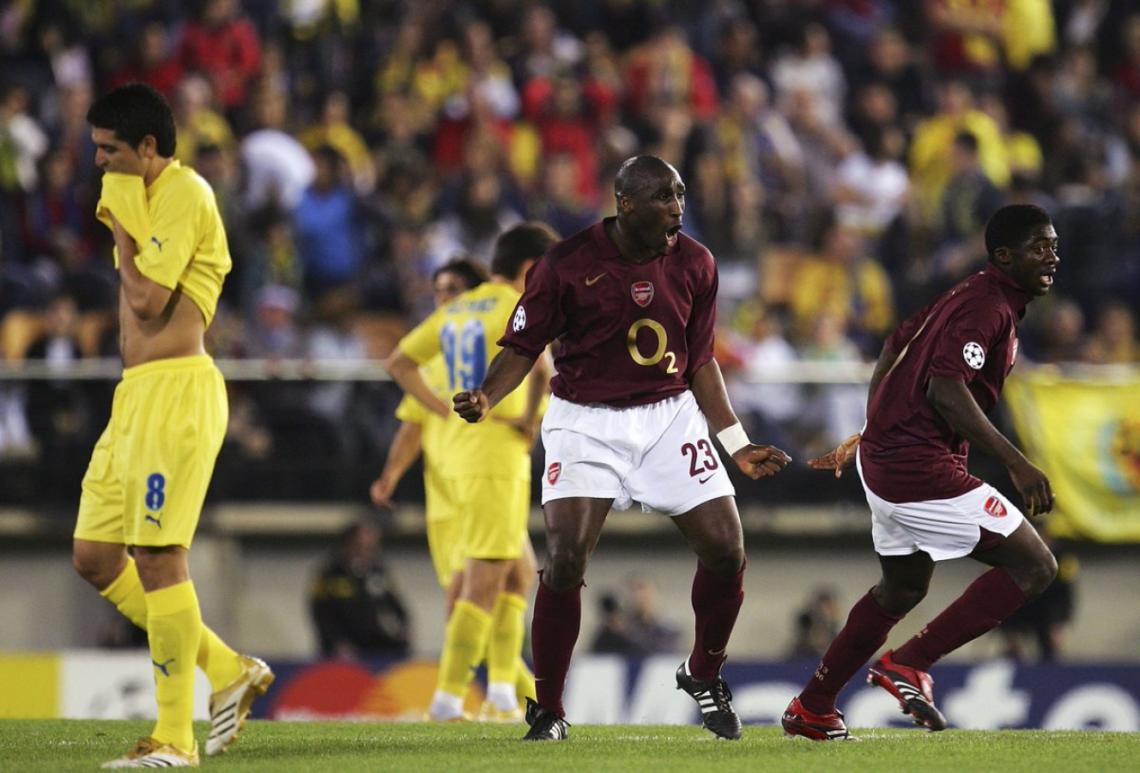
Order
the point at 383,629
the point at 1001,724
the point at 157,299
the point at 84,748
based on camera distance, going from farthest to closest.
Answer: the point at 383,629
the point at 1001,724
the point at 84,748
the point at 157,299

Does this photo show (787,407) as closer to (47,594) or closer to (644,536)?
(644,536)

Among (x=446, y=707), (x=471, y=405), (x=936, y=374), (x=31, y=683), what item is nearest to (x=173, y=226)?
(x=471, y=405)

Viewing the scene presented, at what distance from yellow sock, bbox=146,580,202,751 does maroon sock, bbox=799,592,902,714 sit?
2579 millimetres

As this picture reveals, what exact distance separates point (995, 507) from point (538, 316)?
199 centimetres

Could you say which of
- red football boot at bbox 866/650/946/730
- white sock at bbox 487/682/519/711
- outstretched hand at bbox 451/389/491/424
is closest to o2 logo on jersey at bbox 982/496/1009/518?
red football boot at bbox 866/650/946/730

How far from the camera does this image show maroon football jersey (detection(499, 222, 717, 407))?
25.1 feet

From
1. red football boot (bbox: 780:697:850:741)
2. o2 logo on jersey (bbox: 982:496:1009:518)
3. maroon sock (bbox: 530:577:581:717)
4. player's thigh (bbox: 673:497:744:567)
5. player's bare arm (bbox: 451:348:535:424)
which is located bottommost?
red football boot (bbox: 780:697:850:741)

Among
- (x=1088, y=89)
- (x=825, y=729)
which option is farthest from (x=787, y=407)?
(x=825, y=729)

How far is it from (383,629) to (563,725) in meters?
6.66

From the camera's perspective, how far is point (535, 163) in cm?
1725

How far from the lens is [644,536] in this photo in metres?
15.7

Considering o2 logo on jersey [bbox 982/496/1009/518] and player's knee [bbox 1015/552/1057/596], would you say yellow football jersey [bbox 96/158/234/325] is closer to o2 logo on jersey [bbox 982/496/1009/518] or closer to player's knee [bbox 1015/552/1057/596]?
o2 logo on jersey [bbox 982/496/1009/518]

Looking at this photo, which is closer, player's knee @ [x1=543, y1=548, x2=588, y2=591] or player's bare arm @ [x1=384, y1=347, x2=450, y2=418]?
player's knee @ [x1=543, y1=548, x2=588, y2=591]

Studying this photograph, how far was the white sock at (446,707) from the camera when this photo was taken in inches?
403
